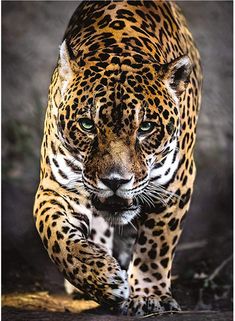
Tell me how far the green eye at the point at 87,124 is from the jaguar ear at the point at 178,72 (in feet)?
1.26

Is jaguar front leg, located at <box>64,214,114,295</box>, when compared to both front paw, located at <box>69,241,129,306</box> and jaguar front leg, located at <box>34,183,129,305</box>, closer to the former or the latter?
jaguar front leg, located at <box>34,183,129,305</box>

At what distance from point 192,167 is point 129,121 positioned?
1.49 ft

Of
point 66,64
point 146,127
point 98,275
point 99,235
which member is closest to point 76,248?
point 98,275

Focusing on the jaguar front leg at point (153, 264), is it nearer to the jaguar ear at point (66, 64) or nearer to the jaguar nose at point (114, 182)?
the jaguar nose at point (114, 182)

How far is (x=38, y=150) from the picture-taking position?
12.1 feet

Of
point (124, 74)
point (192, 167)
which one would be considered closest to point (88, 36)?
point (124, 74)

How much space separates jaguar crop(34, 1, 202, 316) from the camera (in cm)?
335

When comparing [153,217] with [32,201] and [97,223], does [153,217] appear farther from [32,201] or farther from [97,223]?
[32,201]

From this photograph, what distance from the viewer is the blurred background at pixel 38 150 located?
369cm

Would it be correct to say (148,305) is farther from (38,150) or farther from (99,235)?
(38,150)

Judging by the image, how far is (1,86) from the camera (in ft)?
12.2

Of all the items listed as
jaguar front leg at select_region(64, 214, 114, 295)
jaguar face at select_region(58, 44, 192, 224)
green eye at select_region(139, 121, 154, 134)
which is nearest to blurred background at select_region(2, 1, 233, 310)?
jaguar front leg at select_region(64, 214, 114, 295)

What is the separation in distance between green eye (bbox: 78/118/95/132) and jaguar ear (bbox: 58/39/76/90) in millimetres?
218

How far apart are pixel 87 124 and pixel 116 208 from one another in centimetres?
37
